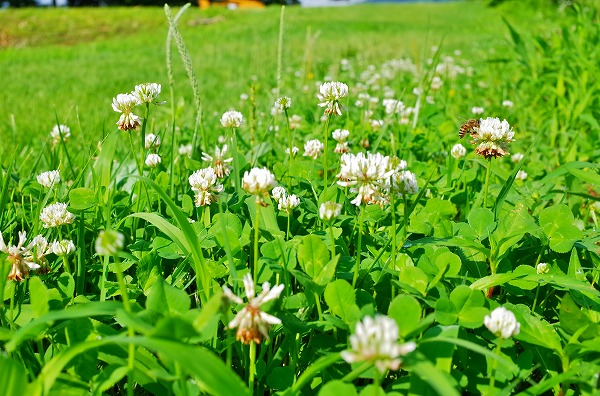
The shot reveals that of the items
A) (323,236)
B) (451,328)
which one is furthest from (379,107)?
(451,328)

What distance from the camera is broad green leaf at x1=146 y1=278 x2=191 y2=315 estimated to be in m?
0.93

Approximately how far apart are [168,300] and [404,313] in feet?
1.27

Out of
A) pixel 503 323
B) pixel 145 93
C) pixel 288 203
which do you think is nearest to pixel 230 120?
pixel 145 93

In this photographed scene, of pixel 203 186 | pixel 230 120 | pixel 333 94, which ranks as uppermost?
pixel 333 94

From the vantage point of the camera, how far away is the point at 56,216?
4.36ft

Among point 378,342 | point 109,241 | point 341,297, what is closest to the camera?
point 378,342

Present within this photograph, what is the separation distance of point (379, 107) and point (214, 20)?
58.9 ft

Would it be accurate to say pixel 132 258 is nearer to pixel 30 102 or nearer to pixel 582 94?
pixel 582 94

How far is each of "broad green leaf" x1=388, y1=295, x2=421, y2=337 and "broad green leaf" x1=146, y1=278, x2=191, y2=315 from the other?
13.2 inches

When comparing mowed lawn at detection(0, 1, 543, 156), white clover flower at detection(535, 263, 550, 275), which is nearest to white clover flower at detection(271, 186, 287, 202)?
white clover flower at detection(535, 263, 550, 275)

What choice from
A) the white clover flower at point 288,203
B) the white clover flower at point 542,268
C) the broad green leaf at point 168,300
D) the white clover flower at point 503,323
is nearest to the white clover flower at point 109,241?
the broad green leaf at point 168,300

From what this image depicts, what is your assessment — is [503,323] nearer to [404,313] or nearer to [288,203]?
[404,313]

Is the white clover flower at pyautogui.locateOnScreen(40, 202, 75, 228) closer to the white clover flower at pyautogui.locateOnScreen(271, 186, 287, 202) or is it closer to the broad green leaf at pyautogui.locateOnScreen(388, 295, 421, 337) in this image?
the white clover flower at pyautogui.locateOnScreen(271, 186, 287, 202)

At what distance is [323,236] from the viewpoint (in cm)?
133
